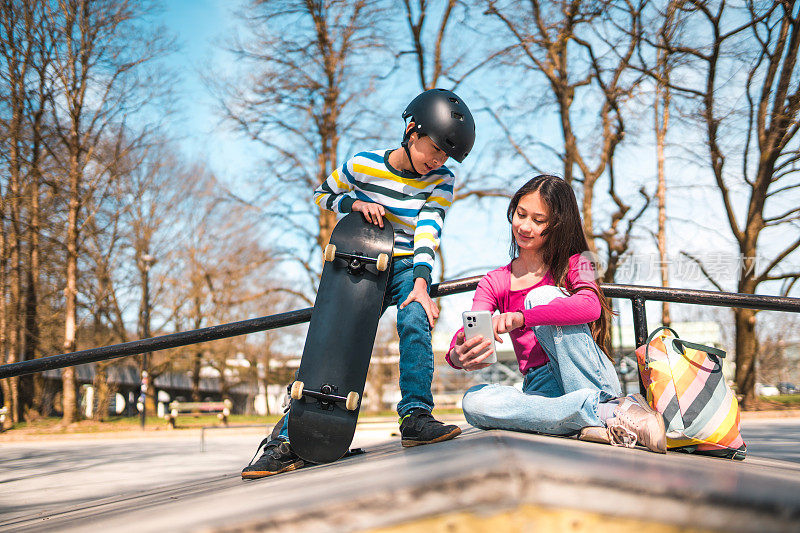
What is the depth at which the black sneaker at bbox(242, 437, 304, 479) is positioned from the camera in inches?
75.2

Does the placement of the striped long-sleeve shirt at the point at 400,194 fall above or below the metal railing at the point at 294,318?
above

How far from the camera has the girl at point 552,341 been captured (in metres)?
1.81

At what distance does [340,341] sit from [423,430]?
0.45 metres

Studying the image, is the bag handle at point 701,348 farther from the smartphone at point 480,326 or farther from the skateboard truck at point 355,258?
the skateboard truck at point 355,258

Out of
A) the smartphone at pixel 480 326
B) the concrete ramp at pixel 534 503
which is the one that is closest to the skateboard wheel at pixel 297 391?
the smartphone at pixel 480 326

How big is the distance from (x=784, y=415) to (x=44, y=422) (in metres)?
17.2

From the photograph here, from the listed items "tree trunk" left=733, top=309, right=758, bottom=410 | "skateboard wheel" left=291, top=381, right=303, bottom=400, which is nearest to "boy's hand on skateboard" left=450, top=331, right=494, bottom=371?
"skateboard wheel" left=291, top=381, right=303, bottom=400

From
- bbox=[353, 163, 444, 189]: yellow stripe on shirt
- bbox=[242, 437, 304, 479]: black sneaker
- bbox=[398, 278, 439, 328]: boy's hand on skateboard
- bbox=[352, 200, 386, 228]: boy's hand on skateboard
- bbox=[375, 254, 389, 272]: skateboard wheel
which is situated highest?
bbox=[353, 163, 444, 189]: yellow stripe on shirt

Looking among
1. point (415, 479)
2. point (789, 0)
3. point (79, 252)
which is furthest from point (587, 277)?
point (79, 252)

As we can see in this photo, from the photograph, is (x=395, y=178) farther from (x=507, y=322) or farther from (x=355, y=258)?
(x=507, y=322)

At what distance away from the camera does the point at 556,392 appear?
2.10 m

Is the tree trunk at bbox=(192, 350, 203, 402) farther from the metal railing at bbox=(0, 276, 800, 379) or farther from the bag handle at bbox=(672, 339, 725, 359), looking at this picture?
the bag handle at bbox=(672, 339, 725, 359)

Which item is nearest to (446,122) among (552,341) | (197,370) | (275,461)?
(552,341)

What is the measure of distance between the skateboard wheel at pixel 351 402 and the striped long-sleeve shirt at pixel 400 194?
71 centimetres
